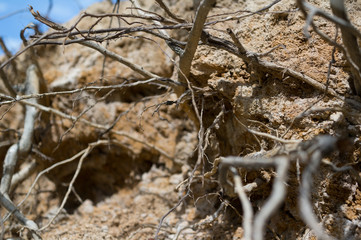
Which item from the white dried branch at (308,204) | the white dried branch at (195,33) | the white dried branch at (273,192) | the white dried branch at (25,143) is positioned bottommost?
the white dried branch at (308,204)

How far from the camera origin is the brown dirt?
5.85ft

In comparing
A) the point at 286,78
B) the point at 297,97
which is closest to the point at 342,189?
the point at 297,97

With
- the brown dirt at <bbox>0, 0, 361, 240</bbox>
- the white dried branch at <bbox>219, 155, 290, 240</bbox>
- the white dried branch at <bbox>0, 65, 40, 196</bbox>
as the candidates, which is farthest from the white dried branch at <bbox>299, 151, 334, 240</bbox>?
the white dried branch at <bbox>0, 65, 40, 196</bbox>

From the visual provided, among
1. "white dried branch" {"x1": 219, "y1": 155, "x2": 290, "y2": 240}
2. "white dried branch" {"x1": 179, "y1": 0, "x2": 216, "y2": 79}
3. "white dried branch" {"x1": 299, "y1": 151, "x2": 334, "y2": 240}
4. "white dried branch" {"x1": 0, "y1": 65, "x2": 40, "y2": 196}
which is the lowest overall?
"white dried branch" {"x1": 299, "y1": 151, "x2": 334, "y2": 240}

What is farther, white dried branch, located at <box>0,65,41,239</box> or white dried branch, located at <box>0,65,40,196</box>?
white dried branch, located at <box>0,65,40,196</box>

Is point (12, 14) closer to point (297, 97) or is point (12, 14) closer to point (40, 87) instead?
point (40, 87)

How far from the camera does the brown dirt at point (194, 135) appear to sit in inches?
70.2

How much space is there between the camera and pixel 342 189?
1.72 metres

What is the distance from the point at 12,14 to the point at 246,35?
7.16 ft

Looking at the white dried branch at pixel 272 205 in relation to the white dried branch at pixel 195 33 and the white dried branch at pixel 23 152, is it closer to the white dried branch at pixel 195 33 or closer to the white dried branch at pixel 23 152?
the white dried branch at pixel 195 33

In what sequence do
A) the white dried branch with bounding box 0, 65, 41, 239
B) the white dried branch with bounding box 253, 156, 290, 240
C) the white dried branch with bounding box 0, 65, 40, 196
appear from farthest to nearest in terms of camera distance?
the white dried branch with bounding box 0, 65, 40, 196, the white dried branch with bounding box 0, 65, 41, 239, the white dried branch with bounding box 253, 156, 290, 240

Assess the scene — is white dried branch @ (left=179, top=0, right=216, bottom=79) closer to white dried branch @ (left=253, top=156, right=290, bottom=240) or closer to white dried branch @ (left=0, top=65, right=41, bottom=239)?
white dried branch @ (left=253, top=156, right=290, bottom=240)

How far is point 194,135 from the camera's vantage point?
3172 millimetres

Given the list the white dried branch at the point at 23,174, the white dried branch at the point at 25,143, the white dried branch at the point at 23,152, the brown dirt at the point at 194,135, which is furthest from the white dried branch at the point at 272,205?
the white dried branch at the point at 23,174
